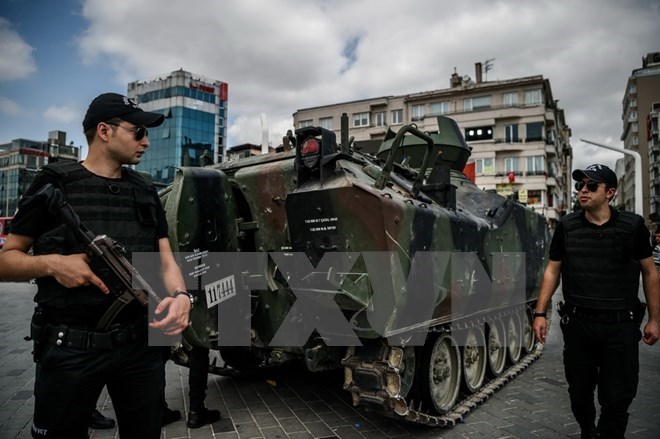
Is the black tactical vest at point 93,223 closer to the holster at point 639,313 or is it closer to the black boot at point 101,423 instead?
the black boot at point 101,423

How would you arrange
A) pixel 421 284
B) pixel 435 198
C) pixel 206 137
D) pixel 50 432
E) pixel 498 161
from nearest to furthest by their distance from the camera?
pixel 50 432 < pixel 421 284 < pixel 435 198 < pixel 498 161 < pixel 206 137

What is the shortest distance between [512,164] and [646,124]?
36465 millimetres

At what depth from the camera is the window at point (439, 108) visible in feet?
140

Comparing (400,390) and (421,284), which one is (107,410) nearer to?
(400,390)

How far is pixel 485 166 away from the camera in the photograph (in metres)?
40.4

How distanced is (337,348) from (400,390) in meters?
0.66

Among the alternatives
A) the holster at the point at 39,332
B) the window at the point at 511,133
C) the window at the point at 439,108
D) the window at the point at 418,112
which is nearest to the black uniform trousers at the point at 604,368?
the holster at the point at 39,332

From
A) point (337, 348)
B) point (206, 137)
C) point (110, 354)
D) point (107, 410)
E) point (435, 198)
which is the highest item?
point (206, 137)

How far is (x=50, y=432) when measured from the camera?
224 centimetres

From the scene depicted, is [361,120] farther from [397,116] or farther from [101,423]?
[101,423]

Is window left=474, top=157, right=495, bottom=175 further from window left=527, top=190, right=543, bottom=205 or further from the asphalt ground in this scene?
the asphalt ground

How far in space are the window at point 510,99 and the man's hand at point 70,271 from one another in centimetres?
4239

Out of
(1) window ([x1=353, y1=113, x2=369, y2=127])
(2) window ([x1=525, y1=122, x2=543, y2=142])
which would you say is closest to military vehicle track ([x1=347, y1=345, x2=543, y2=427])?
(2) window ([x1=525, y1=122, x2=543, y2=142])

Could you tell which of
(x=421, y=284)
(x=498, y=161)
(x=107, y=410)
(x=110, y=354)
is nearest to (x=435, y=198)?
(x=421, y=284)
